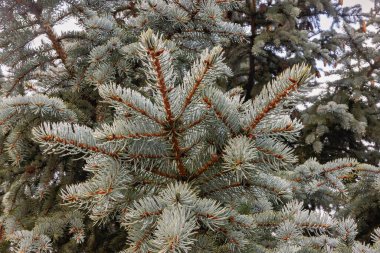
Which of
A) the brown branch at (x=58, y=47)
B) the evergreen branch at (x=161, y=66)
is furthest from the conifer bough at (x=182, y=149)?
the brown branch at (x=58, y=47)

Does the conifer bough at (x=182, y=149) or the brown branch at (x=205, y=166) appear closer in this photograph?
the conifer bough at (x=182, y=149)

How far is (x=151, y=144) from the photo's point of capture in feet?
4.09

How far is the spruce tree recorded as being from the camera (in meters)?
1.13

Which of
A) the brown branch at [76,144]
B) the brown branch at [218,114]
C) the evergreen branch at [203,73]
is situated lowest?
the brown branch at [76,144]

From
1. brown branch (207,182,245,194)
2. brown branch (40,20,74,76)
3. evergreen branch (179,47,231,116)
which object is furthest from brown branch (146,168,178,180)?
brown branch (40,20,74,76)

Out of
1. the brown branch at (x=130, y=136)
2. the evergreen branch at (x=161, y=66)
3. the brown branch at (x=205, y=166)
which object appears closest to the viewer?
the evergreen branch at (x=161, y=66)

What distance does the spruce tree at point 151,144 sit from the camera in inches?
44.6

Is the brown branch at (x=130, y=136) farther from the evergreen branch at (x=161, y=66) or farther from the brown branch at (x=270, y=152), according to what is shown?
the brown branch at (x=270, y=152)

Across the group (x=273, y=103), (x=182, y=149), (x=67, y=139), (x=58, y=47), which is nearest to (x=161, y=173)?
(x=182, y=149)

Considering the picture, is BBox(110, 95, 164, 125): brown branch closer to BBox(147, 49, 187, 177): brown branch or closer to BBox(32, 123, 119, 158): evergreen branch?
BBox(147, 49, 187, 177): brown branch

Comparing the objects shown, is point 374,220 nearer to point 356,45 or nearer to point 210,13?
point 356,45

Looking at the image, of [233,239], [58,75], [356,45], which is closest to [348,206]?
[356,45]

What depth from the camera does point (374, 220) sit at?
11.7 ft

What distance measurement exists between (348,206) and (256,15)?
2.64m
